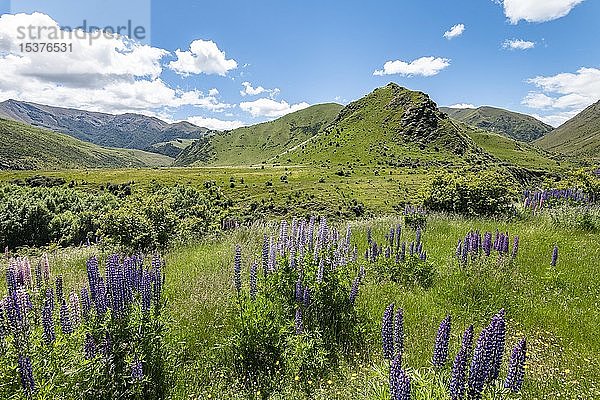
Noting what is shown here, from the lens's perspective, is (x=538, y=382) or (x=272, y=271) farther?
(x=272, y=271)

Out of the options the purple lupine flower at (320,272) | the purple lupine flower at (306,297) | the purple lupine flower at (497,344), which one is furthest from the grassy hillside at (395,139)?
the purple lupine flower at (497,344)

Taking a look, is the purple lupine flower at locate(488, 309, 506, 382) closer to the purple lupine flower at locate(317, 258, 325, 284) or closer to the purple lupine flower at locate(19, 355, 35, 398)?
the purple lupine flower at locate(317, 258, 325, 284)

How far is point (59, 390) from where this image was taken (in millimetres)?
3607

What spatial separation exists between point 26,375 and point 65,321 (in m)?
0.86

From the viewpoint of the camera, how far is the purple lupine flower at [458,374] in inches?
122

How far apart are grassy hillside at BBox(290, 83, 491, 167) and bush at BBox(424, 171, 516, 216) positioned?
114142mm

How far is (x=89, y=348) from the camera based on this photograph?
3.96 m

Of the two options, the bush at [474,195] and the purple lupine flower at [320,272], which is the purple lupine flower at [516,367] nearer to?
the purple lupine flower at [320,272]

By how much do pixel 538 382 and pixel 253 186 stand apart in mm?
86448

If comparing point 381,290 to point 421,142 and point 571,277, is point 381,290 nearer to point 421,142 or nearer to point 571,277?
point 571,277

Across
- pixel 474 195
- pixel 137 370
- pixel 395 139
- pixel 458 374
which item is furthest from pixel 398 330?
pixel 395 139

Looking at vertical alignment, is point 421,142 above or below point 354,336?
above

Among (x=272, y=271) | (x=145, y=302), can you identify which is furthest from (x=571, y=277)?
(x=145, y=302)

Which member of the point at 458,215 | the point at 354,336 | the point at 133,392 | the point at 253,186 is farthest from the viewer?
the point at 253,186
